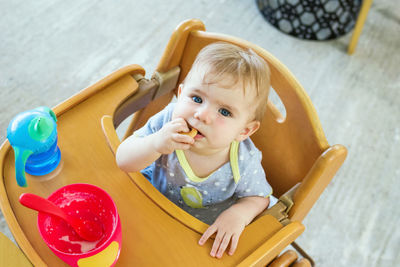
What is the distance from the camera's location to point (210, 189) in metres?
0.80

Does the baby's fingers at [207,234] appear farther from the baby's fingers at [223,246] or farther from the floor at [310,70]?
the floor at [310,70]

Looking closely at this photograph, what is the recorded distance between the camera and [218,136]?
0.67 m

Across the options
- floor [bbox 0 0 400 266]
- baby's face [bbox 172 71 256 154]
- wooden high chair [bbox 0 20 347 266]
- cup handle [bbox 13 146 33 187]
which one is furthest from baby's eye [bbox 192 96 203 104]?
floor [bbox 0 0 400 266]

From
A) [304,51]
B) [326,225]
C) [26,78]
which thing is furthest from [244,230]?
[304,51]

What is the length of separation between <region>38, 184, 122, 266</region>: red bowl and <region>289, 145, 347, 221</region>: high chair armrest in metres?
0.31

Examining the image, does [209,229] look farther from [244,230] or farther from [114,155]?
[114,155]

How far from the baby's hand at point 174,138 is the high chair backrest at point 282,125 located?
224mm

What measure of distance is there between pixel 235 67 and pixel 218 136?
11 centimetres

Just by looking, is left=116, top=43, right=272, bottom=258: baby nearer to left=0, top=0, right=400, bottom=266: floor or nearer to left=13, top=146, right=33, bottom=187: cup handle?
left=13, top=146, right=33, bottom=187: cup handle

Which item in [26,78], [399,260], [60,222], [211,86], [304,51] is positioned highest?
[211,86]

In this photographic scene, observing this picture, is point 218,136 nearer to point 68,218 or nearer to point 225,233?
point 225,233

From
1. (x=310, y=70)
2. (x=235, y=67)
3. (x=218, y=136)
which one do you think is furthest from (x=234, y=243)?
(x=310, y=70)

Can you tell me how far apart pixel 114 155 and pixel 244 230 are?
0.84 ft

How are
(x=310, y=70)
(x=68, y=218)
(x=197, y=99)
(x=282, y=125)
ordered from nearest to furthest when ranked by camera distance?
(x=68, y=218) < (x=197, y=99) < (x=282, y=125) < (x=310, y=70)
